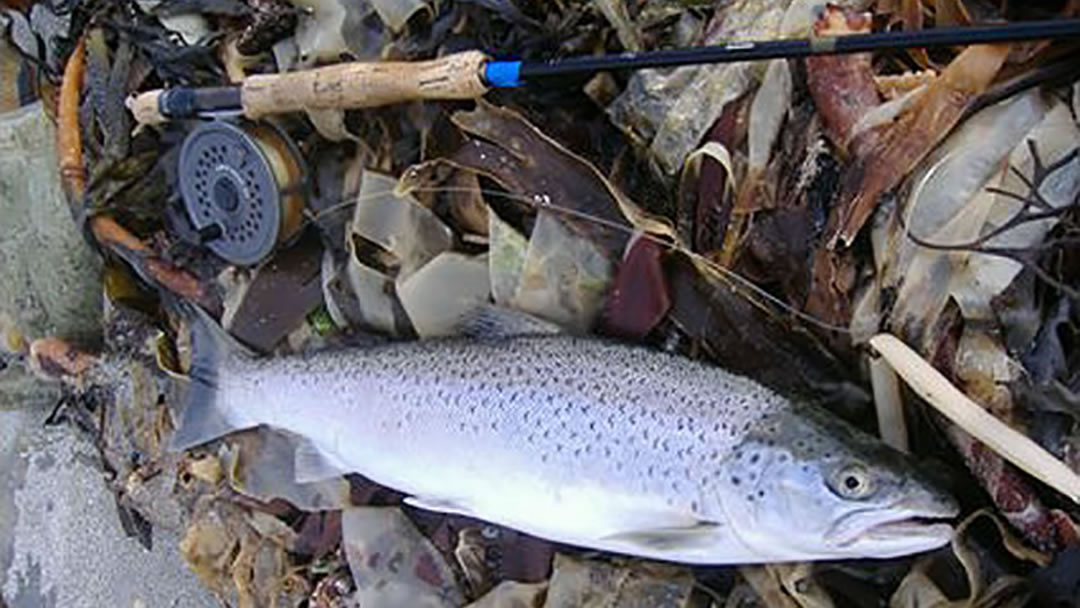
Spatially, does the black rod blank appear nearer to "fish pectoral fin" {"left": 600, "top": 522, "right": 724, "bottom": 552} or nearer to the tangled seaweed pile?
the tangled seaweed pile

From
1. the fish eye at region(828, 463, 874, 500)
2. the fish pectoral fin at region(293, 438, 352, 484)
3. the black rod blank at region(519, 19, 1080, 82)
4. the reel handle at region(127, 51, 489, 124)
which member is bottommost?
the fish pectoral fin at region(293, 438, 352, 484)

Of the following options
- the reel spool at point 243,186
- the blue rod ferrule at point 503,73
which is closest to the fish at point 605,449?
the reel spool at point 243,186

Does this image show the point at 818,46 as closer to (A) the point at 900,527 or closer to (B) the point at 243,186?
(A) the point at 900,527

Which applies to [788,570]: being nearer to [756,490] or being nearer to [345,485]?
[756,490]

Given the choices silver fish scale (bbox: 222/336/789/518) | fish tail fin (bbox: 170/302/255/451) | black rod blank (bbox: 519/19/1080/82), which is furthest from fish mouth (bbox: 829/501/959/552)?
fish tail fin (bbox: 170/302/255/451)

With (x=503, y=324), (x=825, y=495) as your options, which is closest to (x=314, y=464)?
(x=503, y=324)

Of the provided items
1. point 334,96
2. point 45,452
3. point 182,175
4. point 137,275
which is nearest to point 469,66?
point 334,96
